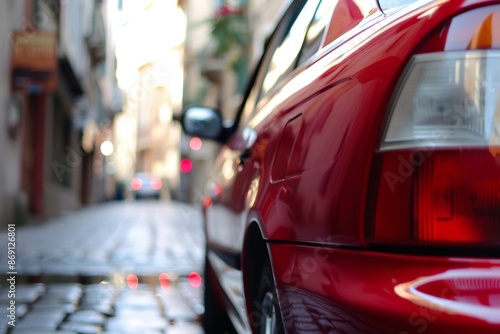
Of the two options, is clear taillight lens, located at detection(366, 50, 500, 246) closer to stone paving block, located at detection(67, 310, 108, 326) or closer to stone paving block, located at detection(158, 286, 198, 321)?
stone paving block, located at detection(67, 310, 108, 326)

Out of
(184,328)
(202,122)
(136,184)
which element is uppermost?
(136,184)

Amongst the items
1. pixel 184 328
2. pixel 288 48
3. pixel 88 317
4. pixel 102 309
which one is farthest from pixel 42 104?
pixel 288 48

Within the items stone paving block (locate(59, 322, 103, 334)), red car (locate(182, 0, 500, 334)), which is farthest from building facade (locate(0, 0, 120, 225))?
red car (locate(182, 0, 500, 334))

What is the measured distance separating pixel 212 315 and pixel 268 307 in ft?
7.01

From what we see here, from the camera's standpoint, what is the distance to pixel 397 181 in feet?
6.40

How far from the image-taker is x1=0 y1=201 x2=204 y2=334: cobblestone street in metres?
4.97

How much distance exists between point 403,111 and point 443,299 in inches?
18.1

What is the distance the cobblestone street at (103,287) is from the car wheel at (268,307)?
208cm

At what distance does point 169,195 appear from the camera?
61000 millimetres

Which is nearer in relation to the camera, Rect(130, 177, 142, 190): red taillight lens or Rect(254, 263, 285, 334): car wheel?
Rect(254, 263, 285, 334): car wheel

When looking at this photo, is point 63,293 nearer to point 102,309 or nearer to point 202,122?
point 102,309

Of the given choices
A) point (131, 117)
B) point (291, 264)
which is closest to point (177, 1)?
point (131, 117)

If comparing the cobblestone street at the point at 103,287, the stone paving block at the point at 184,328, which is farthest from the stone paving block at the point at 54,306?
the stone paving block at the point at 184,328

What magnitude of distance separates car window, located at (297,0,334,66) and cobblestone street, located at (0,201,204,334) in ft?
7.97
